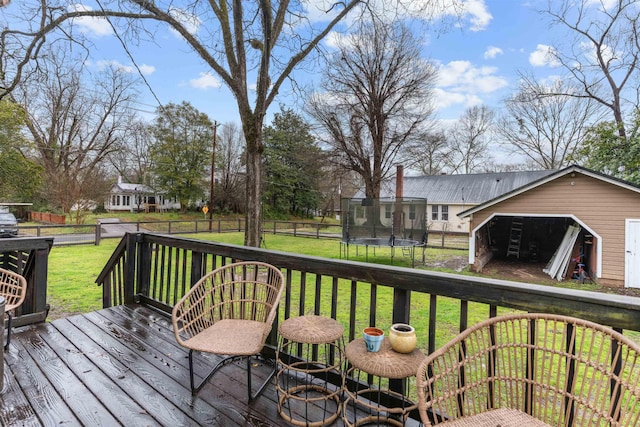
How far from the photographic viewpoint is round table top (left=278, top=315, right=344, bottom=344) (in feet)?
5.18

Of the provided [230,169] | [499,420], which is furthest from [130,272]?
[230,169]

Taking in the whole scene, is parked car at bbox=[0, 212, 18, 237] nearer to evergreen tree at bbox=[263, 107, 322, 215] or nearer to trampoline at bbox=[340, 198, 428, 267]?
trampoline at bbox=[340, 198, 428, 267]

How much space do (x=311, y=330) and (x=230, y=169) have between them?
961 inches

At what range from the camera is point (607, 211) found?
7477 mm

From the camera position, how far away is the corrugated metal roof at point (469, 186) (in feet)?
59.1

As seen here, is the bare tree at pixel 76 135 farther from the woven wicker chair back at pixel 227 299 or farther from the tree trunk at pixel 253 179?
the woven wicker chair back at pixel 227 299

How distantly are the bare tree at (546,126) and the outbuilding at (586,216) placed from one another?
7.98 metres

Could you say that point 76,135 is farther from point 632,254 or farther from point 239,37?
point 632,254

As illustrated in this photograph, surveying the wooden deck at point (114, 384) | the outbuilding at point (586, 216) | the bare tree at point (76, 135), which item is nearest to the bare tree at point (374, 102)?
the outbuilding at point (586, 216)

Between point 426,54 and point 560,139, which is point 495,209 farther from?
point 560,139

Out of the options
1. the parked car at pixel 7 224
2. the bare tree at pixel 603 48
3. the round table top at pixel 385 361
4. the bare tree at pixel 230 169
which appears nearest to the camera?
the round table top at pixel 385 361

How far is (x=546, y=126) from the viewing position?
17.4m

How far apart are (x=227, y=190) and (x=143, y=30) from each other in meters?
19.7

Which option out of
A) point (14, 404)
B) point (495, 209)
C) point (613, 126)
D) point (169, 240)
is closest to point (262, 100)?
point (169, 240)
